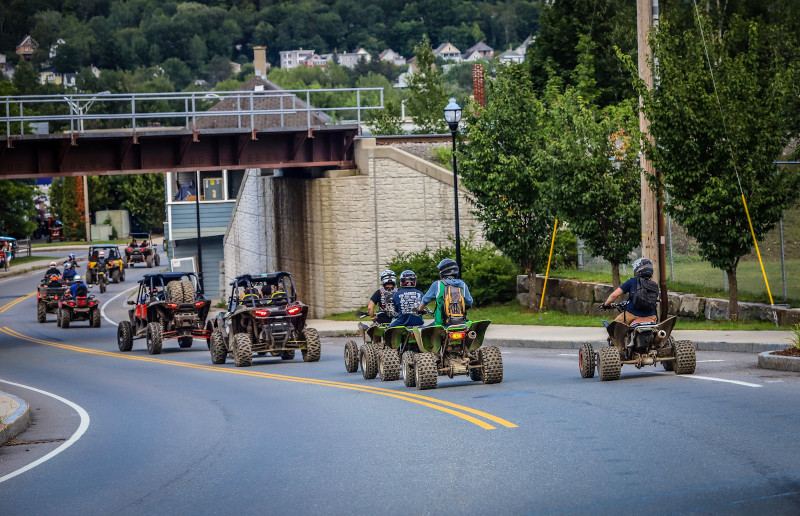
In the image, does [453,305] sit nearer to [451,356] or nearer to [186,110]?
[451,356]

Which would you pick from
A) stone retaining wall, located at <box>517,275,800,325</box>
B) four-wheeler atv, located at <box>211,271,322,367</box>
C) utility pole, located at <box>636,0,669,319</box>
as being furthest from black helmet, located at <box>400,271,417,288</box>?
stone retaining wall, located at <box>517,275,800,325</box>

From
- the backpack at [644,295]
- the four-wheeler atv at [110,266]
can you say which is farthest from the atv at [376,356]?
the four-wheeler atv at [110,266]

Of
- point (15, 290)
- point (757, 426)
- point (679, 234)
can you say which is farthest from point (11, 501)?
point (15, 290)

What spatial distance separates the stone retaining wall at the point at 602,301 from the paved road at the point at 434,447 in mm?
3662

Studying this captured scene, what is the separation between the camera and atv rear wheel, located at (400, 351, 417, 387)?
659 inches

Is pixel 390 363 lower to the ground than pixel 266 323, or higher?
lower

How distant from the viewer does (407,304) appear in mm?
17438

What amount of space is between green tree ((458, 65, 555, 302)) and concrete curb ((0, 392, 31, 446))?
54.7 feet

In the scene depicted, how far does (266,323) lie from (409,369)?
728cm

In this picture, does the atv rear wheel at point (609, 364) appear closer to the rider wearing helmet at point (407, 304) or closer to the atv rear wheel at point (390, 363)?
the rider wearing helmet at point (407, 304)

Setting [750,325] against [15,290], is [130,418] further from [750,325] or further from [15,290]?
[15,290]

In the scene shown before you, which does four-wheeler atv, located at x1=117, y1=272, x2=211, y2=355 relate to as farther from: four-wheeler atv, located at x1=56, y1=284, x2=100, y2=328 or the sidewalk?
four-wheeler atv, located at x1=56, y1=284, x2=100, y2=328

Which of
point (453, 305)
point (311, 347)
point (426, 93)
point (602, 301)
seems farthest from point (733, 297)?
point (426, 93)

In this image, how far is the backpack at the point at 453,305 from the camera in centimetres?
1631
